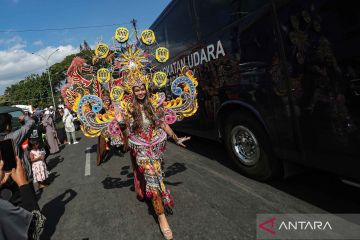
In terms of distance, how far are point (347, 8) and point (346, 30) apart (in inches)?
7.4

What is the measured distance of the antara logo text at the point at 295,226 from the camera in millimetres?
3116

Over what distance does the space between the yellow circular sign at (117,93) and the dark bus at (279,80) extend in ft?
5.55

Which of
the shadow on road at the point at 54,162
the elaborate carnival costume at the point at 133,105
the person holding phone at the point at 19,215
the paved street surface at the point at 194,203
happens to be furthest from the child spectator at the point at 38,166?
the person holding phone at the point at 19,215

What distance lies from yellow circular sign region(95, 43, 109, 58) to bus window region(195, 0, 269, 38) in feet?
5.82

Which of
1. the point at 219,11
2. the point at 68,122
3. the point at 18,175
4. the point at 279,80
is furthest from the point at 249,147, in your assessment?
the point at 68,122

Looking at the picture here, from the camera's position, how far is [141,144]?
342 centimetres

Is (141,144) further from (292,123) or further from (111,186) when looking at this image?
(111,186)

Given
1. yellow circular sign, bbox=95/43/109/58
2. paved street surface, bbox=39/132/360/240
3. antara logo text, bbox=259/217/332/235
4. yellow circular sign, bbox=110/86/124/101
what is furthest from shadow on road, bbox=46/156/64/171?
antara logo text, bbox=259/217/332/235

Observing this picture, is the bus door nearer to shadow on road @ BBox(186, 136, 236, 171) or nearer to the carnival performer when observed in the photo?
the carnival performer

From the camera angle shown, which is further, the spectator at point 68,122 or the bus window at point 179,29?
the spectator at point 68,122

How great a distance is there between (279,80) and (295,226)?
166cm

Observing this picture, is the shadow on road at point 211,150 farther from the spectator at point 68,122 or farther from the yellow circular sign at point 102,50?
the spectator at point 68,122

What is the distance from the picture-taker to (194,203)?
4.12 metres

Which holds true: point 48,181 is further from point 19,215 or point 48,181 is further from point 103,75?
point 19,215
